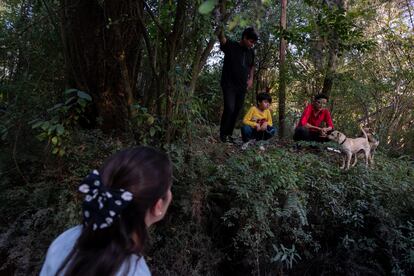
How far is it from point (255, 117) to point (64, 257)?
440cm

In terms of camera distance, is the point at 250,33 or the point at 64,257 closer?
the point at 64,257

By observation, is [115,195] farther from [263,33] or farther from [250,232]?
[263,33]

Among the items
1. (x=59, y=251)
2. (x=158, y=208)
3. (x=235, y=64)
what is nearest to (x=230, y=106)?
(x=235, y=64)

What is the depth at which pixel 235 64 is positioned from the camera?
5.33 m

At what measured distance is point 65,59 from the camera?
13.2ft

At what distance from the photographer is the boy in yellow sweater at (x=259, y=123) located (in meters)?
5.48

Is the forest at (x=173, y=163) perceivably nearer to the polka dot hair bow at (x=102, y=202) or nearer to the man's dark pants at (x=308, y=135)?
the man's dark pants at (x=308, y=135)

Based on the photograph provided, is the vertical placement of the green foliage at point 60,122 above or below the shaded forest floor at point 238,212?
above

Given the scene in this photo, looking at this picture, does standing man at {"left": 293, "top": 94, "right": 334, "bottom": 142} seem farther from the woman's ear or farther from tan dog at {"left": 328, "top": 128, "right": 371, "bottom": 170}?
the woman's ear

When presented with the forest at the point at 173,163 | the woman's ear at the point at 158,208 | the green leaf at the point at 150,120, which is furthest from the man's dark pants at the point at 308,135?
the woman's ear at the point at 158,208

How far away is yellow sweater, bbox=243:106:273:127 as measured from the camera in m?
5.50

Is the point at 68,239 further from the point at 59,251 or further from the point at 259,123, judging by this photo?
the point at 259,123

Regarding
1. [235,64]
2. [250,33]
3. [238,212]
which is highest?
[250,33]

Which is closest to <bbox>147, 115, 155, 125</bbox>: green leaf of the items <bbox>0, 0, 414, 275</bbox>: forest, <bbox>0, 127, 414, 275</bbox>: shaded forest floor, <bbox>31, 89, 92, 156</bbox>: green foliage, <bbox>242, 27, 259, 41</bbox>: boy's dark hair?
<bbox>0, 0, 414, 275</bbox>: forest
